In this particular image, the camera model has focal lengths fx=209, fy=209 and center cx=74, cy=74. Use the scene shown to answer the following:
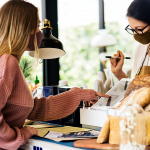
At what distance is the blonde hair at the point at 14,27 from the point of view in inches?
37.5

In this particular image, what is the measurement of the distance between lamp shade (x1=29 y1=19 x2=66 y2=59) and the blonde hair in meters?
0.47

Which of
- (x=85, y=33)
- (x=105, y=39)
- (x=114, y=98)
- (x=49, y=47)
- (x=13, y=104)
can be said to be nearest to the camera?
(x=13, y=104)

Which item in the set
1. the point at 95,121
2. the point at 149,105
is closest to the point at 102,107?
the point at 95,121

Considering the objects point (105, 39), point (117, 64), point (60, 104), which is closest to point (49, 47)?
point (60, 104)

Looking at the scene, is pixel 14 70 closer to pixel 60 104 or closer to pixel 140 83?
pixel 60 104

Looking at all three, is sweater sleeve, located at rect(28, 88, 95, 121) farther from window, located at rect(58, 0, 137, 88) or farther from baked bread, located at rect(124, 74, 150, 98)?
window, located at rect(58, 0, 137, 88)

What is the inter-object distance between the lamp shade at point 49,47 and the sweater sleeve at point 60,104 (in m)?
0.38

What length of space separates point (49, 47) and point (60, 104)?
0.43m

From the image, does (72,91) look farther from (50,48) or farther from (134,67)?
(134,67)

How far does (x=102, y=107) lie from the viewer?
1120 mm

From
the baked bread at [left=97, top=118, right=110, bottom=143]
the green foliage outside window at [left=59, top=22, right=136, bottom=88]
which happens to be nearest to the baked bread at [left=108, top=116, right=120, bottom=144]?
the baked bread at [left=97, top=118, right=110, bottom=143]

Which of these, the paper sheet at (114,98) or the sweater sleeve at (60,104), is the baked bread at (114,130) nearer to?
the paper sheet at (114,98)

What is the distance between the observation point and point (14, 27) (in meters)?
0.96

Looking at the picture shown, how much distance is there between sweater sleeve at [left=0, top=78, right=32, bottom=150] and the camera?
88 cm
